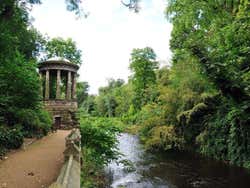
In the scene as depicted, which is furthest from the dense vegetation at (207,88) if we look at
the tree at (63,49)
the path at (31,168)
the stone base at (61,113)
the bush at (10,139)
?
the tree at (63,49)

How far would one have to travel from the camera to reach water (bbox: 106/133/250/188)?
39.4 feet

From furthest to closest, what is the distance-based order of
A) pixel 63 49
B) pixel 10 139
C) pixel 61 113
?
1. pixel 63 49
2. pixel 61 113
3. pixel 10 139

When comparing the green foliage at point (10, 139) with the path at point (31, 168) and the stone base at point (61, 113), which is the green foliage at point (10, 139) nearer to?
the path at point (31, 168)

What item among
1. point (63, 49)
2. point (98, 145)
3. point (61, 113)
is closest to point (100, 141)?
point (98, 145)

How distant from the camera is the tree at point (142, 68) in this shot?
41312 mm

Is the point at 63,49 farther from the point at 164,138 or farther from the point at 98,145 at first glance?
the point at 98,145

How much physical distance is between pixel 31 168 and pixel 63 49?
28.5 meters

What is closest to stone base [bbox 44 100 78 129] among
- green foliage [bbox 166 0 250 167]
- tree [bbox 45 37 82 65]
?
green foliage [bbox 166 0 250 167]

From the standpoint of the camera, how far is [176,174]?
45.4 ft

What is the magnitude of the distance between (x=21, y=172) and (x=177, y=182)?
24.0 feet

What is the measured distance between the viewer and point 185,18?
12367mm

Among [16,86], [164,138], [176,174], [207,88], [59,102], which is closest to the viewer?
[176,174]

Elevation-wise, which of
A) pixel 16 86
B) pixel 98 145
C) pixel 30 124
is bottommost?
pixel 98 145

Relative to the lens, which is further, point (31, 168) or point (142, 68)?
point (142, 68)
